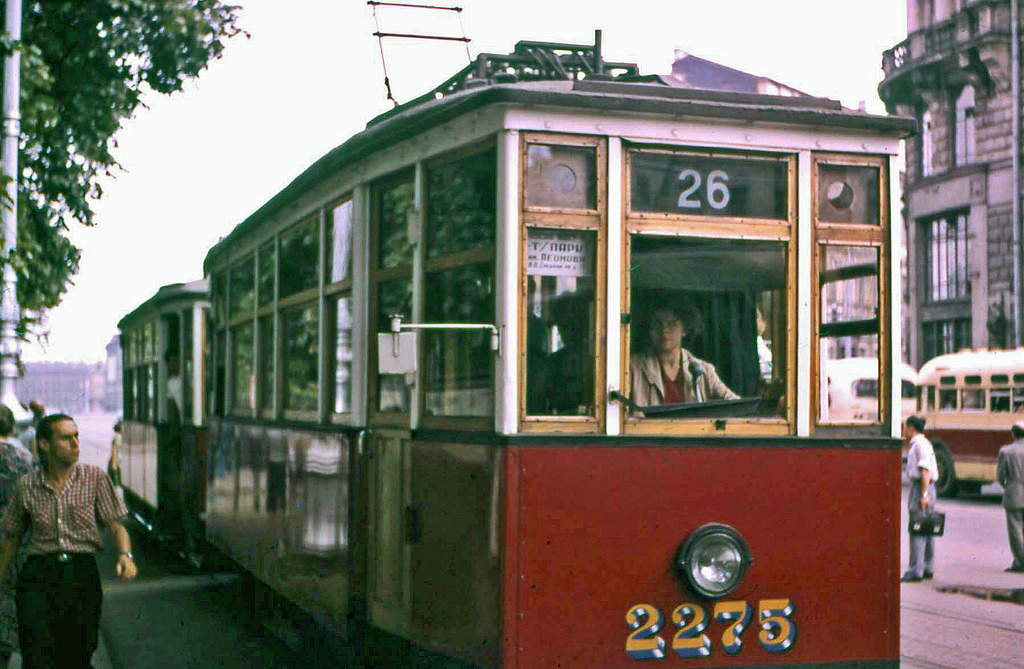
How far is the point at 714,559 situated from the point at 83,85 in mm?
10322

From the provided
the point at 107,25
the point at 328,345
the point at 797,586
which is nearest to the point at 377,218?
the point at 328,345

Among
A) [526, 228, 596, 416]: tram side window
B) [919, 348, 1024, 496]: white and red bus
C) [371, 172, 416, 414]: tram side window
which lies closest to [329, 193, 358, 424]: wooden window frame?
[371, 172, 416, 414]: tram side window

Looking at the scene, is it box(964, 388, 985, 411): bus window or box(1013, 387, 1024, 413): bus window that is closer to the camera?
box(1013, 387, 1024, 413): bus window

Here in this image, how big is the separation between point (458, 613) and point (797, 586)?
4.35 ft

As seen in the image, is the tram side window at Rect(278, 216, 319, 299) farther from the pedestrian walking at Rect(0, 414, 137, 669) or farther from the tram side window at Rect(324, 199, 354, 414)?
the pedestrian walking at Rect(0, 414, 137, 669)

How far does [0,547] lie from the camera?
578cm

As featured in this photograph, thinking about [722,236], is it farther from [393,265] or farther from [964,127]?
[964,127]

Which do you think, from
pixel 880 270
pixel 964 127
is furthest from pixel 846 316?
pixel 964 127

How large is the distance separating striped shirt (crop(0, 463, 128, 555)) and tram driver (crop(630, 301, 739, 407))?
2.25 m

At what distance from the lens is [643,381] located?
546 centimetres

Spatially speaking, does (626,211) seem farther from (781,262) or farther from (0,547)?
(0,547)

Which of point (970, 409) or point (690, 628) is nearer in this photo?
point (690, 628)

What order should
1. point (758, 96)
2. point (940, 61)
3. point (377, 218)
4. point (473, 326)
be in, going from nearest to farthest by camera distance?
point (473, 326)
point (758, 96)
point (377, 218)
point (940, 61)

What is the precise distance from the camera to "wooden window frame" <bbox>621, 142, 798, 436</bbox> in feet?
17.7
